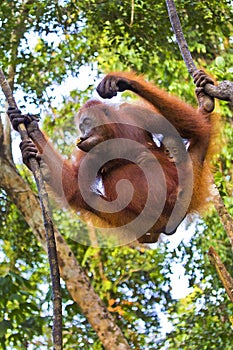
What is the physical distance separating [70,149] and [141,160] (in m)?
2.56

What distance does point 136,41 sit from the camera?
5465 mm

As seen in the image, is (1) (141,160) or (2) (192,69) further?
(1) (141,160)

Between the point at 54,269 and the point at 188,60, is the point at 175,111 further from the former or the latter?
the point at 54,269

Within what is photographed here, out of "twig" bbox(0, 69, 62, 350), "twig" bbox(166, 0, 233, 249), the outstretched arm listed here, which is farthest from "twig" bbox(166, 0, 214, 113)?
"twig" bbox(0, 69, 62, 350)

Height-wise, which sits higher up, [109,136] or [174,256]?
[174,256]

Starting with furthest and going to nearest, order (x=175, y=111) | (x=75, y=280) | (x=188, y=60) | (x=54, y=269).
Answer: (x=75, y=280), (x=175, y=111), (x=188, y=60), (x=54, y=269)

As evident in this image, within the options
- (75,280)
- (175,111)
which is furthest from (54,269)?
(75,280)

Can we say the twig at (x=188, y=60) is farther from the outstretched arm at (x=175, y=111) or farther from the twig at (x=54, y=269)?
the twig at (x=54, y=269)

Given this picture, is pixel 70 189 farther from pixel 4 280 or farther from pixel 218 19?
pixel 218 19

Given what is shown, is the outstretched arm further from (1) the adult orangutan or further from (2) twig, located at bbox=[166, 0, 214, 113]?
(2) twig, located at bbox=[166, 0, 214, 113]

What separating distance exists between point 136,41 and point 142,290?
2.85 m

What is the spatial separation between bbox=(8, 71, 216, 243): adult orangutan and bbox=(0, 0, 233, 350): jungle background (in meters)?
0.98

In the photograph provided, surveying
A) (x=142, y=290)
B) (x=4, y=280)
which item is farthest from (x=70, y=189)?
(x=142, y=290)

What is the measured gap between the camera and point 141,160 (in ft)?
11.6
